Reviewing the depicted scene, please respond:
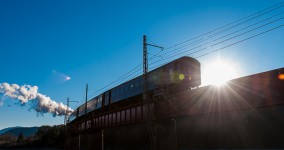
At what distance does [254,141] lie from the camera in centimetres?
1252

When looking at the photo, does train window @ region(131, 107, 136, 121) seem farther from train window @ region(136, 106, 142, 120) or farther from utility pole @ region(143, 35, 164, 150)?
utility pole @ region(143, 35, 164, 150)

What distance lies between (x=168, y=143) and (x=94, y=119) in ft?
61.7

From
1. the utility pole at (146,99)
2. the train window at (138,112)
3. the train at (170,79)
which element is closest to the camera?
the utility pole at (146,99)

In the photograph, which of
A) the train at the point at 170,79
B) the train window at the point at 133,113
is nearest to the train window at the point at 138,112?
the train window at the point at 133,113

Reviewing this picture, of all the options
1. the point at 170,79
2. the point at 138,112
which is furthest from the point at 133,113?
the point at 170,79

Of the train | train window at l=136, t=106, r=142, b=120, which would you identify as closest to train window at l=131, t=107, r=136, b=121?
train window at l=136, t=106, r=142, b=120

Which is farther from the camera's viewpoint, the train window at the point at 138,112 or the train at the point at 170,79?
the train window at the point at 138,112

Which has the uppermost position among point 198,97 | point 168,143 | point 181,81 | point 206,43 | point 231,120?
point 206,43

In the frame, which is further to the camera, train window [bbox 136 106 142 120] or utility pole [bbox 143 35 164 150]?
train window [bbox 136 106 142 120]

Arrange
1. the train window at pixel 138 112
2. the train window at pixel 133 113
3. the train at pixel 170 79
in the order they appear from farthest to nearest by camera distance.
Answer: the train window at pixel 133 113 < the train window at pixel 138 112 < the train at pixel 170 79

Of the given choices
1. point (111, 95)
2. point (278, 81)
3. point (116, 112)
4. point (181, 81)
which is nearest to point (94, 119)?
point (111, 95)

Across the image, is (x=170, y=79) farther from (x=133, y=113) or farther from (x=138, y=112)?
(x=133, y=113)

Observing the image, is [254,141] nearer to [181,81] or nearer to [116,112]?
[181,81]

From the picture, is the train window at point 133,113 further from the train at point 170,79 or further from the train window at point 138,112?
the train at point 170,79
